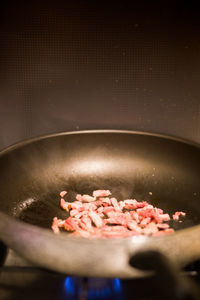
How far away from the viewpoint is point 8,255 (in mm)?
847

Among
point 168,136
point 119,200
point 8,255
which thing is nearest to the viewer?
point 8,255

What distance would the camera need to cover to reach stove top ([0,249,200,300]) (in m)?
0.71

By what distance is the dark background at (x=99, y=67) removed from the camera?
99 centimetres

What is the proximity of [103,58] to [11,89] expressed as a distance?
0.32 m

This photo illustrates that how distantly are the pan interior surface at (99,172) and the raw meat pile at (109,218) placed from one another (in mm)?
30

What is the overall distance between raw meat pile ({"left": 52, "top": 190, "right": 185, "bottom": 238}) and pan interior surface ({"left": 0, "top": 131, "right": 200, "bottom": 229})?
0.10ft

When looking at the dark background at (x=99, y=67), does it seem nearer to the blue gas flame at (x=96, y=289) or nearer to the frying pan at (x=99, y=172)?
the frying pan at (x=99, y=172)

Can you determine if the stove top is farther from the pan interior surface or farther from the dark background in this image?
the dark background

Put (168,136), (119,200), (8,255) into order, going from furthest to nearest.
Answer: (168,136) → (119,200) → (8,255)

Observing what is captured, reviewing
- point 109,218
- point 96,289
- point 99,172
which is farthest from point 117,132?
point 96,289

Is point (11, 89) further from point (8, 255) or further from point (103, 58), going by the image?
point (8, 255)

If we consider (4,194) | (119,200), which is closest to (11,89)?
(4,194)

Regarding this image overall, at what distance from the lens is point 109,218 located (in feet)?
2.91

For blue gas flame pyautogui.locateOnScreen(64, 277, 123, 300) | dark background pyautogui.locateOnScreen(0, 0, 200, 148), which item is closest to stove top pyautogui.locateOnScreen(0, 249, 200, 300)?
blue gas flame pyautogui.locateOnScreen(64, 277, 123, 300)
